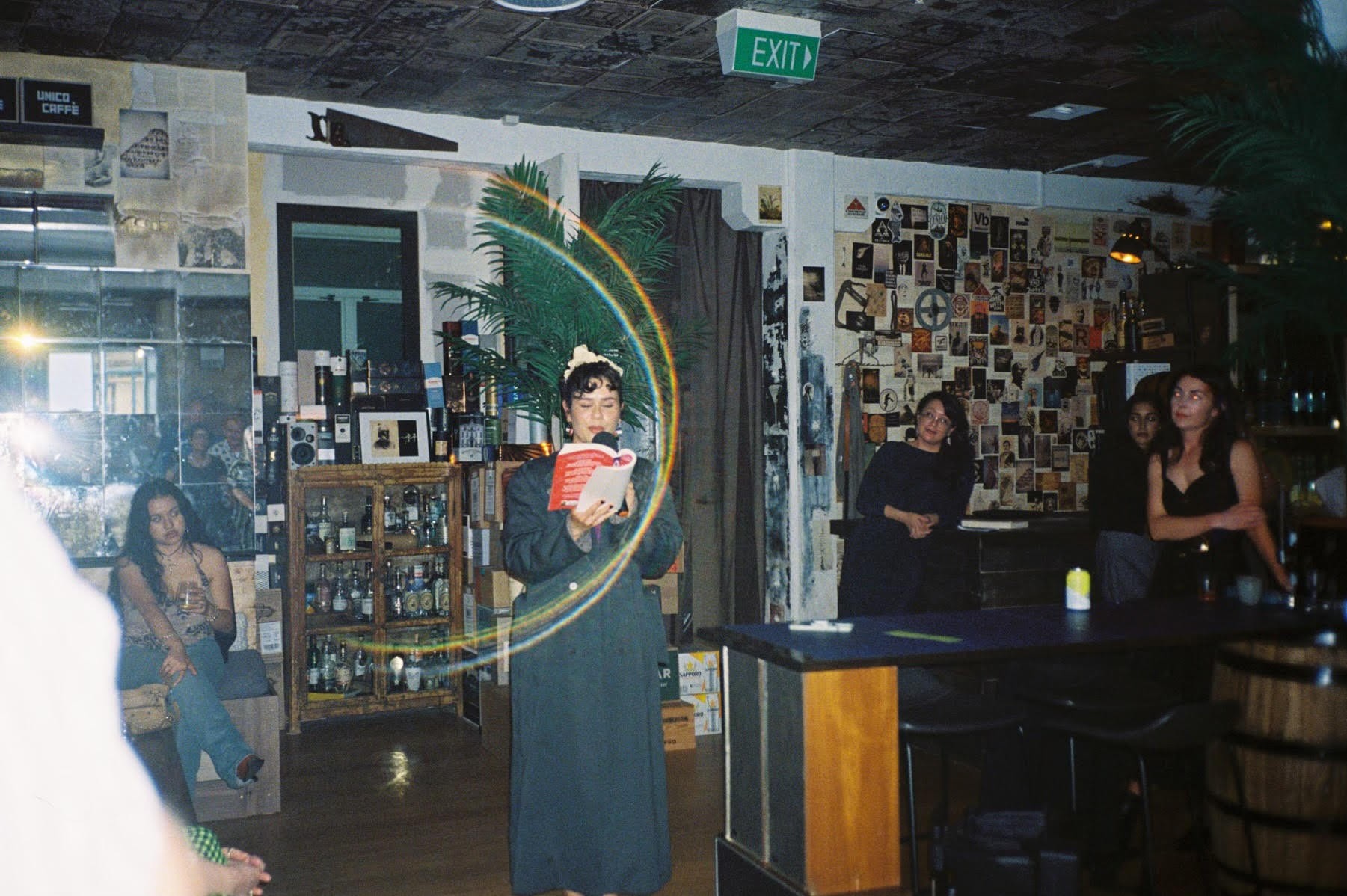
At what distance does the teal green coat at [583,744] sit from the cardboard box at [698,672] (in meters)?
2.41

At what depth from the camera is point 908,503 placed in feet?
16.6

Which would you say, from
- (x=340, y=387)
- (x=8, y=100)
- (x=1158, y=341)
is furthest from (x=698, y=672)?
(x=8, y=100)

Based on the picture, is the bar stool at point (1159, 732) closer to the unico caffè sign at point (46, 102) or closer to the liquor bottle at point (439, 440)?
the liquor bottle at point (439, 440)

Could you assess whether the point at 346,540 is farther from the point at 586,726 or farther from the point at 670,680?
the point at 586,726

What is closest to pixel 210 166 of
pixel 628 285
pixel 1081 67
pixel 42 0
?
pixel 42 0

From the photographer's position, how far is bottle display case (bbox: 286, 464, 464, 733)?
5879mm

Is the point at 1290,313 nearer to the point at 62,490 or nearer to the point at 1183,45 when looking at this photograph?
Answer: the point at 1183,45

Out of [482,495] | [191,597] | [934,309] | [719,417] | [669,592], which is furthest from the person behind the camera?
[934,309]

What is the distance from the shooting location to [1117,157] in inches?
273

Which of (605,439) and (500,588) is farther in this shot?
(500,588)

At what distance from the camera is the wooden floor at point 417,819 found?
363cm

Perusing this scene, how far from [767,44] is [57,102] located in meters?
2.95

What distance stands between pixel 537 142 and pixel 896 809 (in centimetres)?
433

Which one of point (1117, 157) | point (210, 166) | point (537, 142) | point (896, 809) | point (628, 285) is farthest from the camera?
point (1117, 157)
